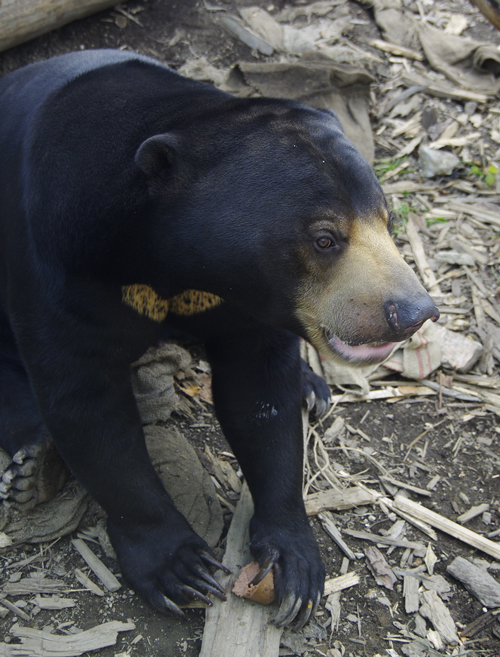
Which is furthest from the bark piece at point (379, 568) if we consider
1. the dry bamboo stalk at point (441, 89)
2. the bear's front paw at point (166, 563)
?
the dry bamboo stalk at point (441, 89)

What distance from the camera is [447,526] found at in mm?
3727

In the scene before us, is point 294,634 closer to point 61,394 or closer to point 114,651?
point 114,651

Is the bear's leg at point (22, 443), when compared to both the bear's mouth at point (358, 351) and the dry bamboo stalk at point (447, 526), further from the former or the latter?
the dry bamboo stalk at point (447, 526)

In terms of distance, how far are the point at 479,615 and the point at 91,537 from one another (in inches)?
75.2

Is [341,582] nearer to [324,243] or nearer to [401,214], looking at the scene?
[324,243]

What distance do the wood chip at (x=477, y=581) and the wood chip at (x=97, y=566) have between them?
163cm

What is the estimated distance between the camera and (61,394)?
303 centimetres

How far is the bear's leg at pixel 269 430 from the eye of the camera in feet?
10.9

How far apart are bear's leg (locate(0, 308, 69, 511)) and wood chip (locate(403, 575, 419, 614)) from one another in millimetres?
1808

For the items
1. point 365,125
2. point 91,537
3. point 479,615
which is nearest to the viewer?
point 479,615

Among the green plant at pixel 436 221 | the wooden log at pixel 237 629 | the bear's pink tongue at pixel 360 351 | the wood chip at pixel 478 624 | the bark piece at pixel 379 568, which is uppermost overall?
the bear's pink tongue at pixel 360 351

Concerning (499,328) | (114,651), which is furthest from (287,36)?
(114,651)

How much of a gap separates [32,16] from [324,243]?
13.2 feet

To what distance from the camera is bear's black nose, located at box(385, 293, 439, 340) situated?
2.40m
